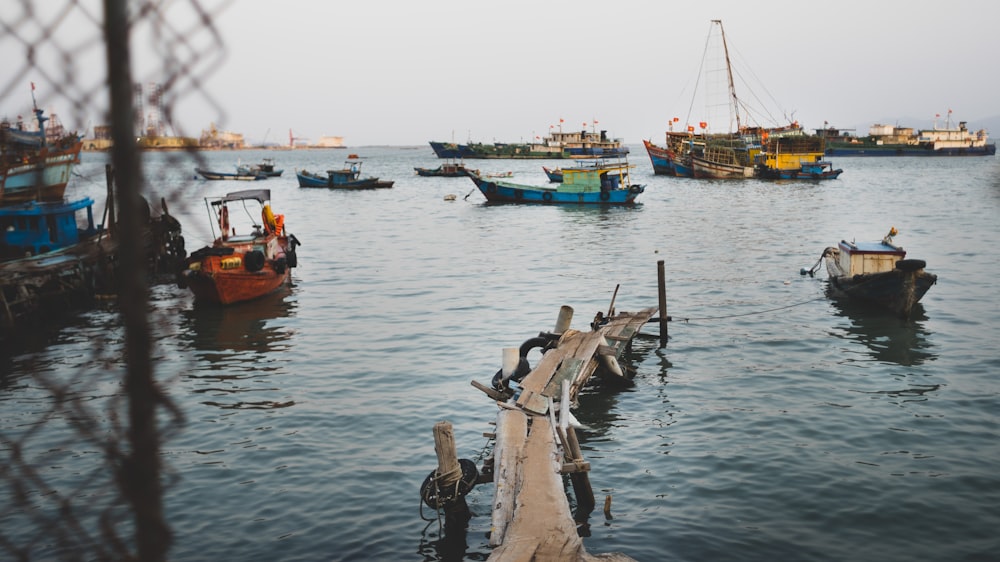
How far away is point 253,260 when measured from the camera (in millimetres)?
24656

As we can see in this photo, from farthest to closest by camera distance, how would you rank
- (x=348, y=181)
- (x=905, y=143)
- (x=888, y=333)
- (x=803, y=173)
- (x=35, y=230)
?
(x=905, y=143)
(x=803, y=173)
(x=348, y=181)
(x=35, y=230)
(x=888, y=333)

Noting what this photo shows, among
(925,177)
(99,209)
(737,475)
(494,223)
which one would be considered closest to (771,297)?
(737,475)

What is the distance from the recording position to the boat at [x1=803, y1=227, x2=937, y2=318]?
67.1 ft

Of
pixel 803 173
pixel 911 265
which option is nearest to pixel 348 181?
pixel 803 173

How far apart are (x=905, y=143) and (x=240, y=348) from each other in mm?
166674

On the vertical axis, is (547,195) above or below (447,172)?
below

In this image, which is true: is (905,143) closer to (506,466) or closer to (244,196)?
(244,196)

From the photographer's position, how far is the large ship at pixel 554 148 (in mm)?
142750

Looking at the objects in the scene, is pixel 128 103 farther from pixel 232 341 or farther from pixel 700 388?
pixel 232 341

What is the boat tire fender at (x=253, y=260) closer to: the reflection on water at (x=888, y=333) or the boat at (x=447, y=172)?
the reflection on water at (x=888, y=333)

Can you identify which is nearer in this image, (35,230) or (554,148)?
(35,230)

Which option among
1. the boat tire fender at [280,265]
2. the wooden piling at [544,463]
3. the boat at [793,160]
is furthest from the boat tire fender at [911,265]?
the boat at [793,160]

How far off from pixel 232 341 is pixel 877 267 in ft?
63.0

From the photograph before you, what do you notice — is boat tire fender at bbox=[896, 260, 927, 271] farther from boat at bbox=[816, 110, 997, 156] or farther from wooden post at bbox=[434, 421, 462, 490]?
boat at bbox=[816, 110, 997, 156]
